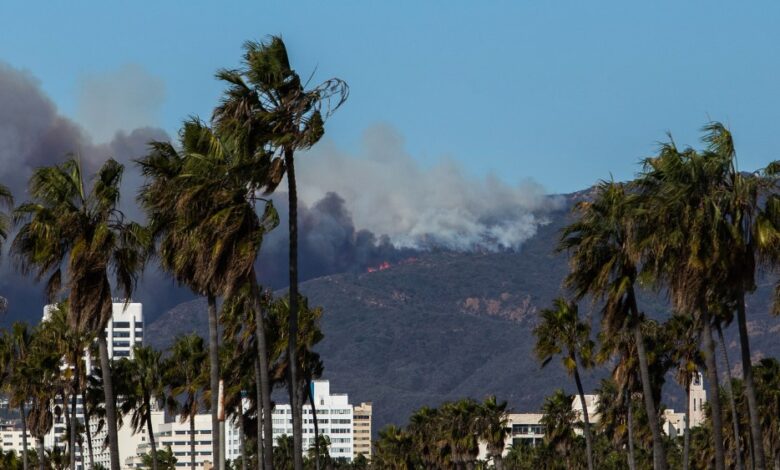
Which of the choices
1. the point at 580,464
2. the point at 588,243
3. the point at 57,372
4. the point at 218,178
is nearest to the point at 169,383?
the point at 57,372

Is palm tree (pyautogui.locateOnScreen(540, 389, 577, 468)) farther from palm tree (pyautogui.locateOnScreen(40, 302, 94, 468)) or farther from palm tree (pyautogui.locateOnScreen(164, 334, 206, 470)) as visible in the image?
palm tree (pyautogui.locateOnScreen(40, 302, 94, 468))

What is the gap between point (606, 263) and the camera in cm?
5412

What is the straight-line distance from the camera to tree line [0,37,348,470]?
139 ft

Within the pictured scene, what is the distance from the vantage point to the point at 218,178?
43562 mm

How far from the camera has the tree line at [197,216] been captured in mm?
42469

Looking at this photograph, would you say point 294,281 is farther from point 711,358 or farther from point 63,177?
point 711,358

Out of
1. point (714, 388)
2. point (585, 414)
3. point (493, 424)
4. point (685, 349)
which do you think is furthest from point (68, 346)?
point (493, 424)

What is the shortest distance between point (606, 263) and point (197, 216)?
16495mm

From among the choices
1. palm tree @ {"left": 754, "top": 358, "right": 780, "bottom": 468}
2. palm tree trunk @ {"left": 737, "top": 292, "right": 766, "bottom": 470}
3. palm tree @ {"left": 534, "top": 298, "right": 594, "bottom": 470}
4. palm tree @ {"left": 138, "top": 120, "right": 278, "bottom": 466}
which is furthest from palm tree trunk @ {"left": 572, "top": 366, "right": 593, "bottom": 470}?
palm tree @ {"left": 138, "top": 120, "right": 278, "bottom": 466}

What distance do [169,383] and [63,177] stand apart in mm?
52918

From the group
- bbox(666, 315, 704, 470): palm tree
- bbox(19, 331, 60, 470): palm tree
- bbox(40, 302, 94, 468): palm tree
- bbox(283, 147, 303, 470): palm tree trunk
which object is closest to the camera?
bbox(283, 147, 303, 470): palm tree trunk

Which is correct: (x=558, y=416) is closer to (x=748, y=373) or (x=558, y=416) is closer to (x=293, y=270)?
(x=748, y=373)

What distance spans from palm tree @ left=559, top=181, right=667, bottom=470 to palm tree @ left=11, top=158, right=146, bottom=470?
14.8m

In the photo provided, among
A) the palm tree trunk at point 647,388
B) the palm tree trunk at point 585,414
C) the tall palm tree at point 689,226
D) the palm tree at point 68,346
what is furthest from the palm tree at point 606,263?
the palm tree at point 68,346
